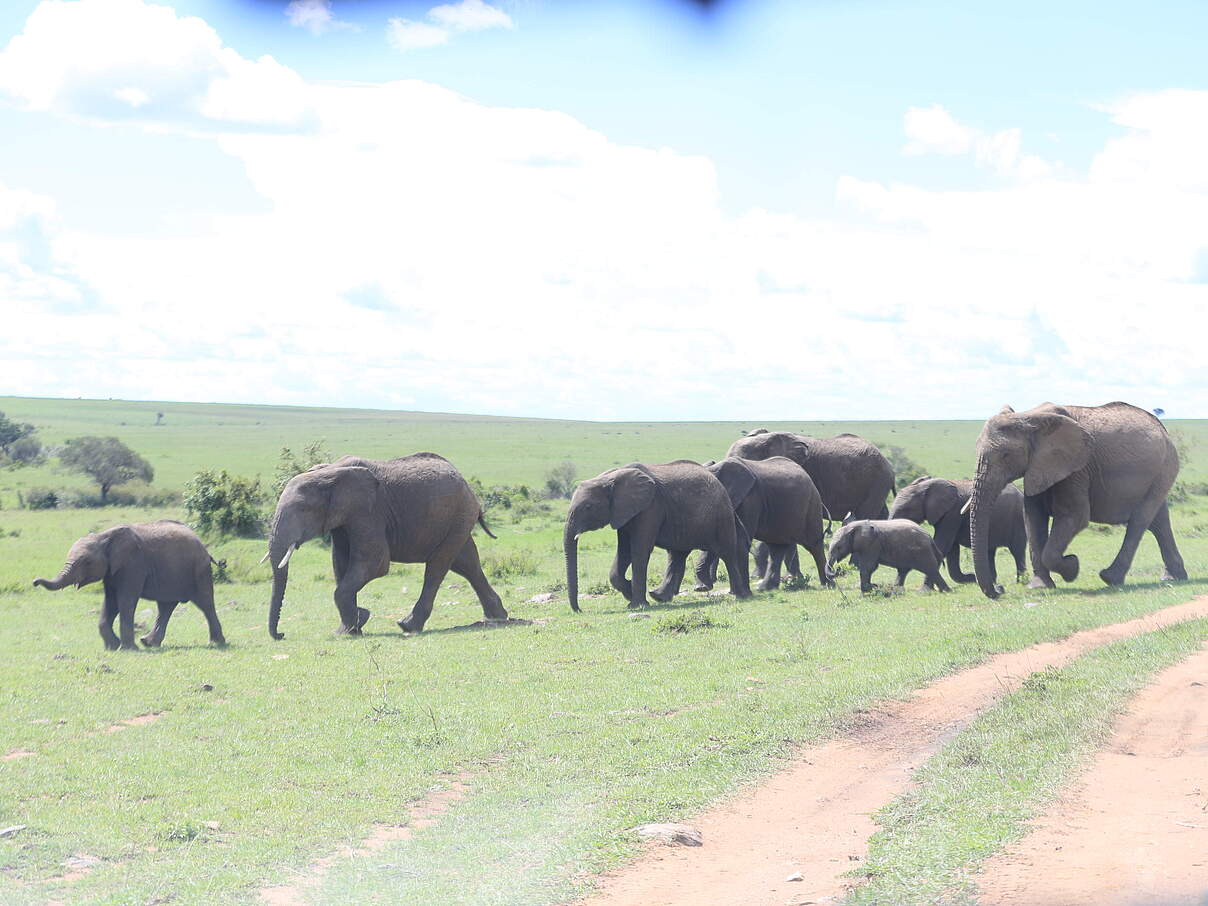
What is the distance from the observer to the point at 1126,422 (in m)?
20.5

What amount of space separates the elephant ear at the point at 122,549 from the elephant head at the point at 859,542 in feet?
36.9

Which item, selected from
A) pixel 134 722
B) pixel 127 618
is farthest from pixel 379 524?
pixel 134 722

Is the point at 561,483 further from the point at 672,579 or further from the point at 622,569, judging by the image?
the point at 622,569

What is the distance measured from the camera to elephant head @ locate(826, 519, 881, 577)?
22.5 m

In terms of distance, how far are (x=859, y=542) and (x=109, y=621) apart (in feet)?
39.3

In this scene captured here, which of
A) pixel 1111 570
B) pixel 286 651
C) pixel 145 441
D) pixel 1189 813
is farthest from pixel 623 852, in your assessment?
pixel 145 441

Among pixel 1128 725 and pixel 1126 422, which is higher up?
pixel 1126 422

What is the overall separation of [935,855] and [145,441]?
128400mm

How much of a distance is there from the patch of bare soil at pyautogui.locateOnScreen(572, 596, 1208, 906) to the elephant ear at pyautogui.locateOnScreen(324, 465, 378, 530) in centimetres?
1003

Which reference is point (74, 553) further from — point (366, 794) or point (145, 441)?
point (145, 441)

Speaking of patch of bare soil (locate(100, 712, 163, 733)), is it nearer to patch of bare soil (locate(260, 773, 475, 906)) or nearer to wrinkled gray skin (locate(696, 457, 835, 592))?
patch of bare soil (locate(260, 773, 475, 906))

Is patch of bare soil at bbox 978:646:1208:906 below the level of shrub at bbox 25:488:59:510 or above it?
above

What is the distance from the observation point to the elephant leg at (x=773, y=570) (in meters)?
24.9

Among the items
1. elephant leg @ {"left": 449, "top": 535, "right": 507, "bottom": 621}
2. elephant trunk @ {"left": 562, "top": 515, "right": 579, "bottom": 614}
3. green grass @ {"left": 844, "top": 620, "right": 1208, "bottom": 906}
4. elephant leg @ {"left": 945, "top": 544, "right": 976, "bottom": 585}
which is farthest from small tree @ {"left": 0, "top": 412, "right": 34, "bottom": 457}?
green grass @ {"left": 844, "top": 620, "right": 1208, "bottom": 906}
